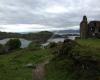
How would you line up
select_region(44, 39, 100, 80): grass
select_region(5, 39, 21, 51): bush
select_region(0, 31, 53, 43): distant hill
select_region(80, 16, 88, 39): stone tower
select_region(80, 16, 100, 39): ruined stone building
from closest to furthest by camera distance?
1. select_region(44, 39, 100, 80): grass
2. select_region(80, 16, 100, 39): ruined stone building
3. select_region(80, 16, 88, 39): stone tower
4. select_region(5, 39, 21, 51): bush
5. select_region(0, 31, 53, 43): distant hill

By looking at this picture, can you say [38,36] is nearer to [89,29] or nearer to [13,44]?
[13,44]

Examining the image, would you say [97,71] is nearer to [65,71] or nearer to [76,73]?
Answer: [76,73]

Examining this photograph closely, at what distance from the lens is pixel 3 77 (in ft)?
63.5

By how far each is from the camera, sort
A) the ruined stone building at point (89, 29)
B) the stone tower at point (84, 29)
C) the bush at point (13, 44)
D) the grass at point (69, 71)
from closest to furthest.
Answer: the grass at point (69, 71), the ruined stone building at point (89, 29), the stone tower at point (84, 29), the bush at point (13, 44)

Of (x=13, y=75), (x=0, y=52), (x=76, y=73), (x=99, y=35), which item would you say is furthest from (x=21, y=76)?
(x=0, y=52)

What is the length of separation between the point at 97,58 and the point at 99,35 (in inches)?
1063

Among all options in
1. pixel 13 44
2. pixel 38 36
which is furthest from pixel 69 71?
pixel 38 36

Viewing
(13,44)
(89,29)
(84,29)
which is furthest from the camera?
(13,44)

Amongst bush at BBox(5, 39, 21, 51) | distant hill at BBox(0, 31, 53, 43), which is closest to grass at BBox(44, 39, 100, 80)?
bush at BBox(5, 39, 21, 51)

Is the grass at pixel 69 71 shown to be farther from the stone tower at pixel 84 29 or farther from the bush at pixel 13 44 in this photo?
the bush at pixel 13 44

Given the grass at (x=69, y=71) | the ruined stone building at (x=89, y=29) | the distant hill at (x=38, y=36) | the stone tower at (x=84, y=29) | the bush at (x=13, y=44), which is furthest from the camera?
the distant hill at (x=38, y=36)

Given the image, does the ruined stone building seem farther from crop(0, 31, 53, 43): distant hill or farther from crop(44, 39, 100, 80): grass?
crop(0, 31, 53, 43): distant hill

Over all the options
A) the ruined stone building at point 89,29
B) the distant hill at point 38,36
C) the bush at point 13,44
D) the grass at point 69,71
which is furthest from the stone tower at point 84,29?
the distant hill at point 38,36

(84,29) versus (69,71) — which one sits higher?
(84,29)
